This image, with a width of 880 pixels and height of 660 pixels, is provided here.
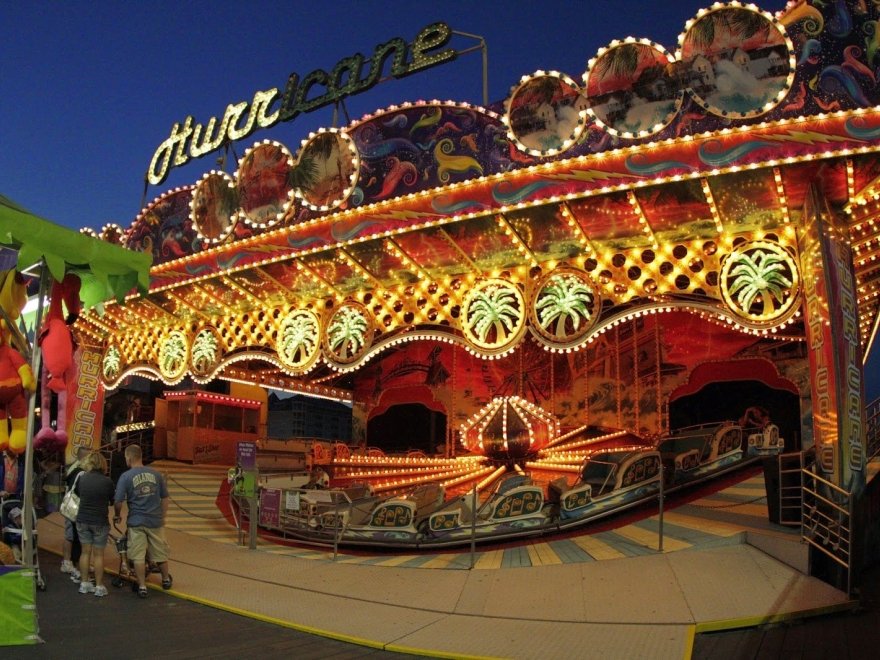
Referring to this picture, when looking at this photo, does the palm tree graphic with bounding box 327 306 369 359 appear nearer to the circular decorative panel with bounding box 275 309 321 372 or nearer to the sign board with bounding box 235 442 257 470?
the circular decorative panel with bounding box 275 309 321 372

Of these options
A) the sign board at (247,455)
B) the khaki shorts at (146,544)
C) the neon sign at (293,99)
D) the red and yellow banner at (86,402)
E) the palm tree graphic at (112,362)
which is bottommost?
the khaki shorts at (146,544)

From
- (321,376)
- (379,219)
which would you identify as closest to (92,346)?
(321,376)

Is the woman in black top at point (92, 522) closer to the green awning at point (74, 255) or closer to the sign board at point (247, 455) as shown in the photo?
the green awning at point (74, 255)

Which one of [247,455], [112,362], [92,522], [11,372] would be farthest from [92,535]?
[112,362]

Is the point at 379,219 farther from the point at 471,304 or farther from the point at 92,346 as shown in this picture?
the point at 92,346

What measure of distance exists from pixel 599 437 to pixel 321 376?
9.32 meters

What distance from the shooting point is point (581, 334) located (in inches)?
440

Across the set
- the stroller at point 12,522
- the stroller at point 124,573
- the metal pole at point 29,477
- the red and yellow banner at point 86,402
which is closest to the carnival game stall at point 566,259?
the red and yellow banner at point 86,402

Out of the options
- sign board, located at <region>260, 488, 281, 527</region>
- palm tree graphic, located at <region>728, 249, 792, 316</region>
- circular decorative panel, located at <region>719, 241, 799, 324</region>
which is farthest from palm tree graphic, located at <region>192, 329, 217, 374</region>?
palm tree graphic, located at <region>728, 249, 792, 316</region>

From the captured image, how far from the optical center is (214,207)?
14.4 metres

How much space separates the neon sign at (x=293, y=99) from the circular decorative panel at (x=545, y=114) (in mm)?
2892

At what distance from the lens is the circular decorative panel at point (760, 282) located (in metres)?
9.69

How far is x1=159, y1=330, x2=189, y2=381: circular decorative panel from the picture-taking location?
16.8m

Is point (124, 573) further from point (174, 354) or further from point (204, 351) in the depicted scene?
point (174, 354)
